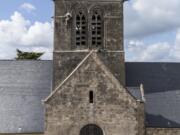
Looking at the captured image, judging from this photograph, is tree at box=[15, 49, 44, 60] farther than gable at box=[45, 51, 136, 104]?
Yes

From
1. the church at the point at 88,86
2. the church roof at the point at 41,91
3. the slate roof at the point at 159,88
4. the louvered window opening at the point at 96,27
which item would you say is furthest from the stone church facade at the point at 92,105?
the louvered window opening at the point at 96,27

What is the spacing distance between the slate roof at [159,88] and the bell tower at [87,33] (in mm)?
2715

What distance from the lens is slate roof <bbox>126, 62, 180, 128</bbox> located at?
30078mm

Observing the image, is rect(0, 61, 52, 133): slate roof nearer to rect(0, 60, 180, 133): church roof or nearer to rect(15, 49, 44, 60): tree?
rect(0, 60, 180, 133): church roof

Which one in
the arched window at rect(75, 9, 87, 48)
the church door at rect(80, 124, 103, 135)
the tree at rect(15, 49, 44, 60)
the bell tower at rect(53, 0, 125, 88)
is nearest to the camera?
the church door at rect(80, 124, 103, 135)

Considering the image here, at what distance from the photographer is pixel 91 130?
89.4ft

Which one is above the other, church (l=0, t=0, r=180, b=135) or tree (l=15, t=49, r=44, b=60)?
tree (l=15, t=49, r=44, b=60)

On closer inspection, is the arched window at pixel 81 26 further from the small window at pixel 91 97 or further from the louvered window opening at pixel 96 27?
the small window at pixel 91 97

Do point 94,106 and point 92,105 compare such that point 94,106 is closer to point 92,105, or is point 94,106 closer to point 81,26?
point 92,105

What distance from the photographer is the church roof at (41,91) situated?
29.5 metres

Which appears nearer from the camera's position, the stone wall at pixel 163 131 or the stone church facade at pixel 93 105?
the stone church facade at pixel 93 105

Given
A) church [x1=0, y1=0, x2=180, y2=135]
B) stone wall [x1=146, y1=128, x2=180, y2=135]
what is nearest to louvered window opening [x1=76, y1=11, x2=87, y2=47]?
church [x1=0, y1=0, x2=180, y2=135]

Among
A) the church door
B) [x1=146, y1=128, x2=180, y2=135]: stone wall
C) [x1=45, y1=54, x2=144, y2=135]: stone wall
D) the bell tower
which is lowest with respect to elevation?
[x1=146, y1=128, x2=180, y2=135]: stone wall

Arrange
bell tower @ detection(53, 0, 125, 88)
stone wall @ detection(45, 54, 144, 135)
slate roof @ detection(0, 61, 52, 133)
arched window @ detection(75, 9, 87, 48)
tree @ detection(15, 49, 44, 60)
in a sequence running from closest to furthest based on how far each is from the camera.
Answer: stone wall @ detection(45, 54, 144, 135)
slate roof @ detection(0, 61, 52, 133)
bell tower @ detection(53, 0, 125, 88)
arched window @ detection(75, 9, 87, 48)
tree @ detection(15, 49, 44, 60)
